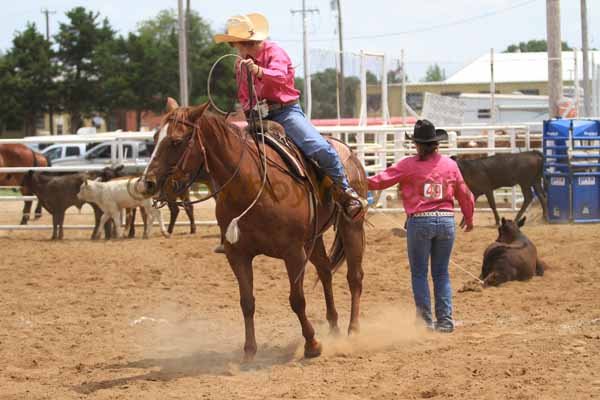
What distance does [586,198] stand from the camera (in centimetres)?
1557

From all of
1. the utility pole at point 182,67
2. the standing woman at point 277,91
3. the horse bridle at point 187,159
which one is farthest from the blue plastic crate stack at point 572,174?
the utility pole at point 182,67

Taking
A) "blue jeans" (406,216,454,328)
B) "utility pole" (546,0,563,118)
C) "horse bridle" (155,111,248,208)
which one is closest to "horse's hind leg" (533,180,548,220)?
"utility pole" (546,0,563,118)

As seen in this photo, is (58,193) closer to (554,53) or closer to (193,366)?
(193,366)

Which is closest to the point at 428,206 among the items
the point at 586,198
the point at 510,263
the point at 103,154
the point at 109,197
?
the point at 510,263

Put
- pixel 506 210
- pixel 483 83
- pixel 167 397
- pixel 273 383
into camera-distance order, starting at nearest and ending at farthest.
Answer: pixel 167 397 < pixel 273 383 < pixel 506 210 < pixel 483 83

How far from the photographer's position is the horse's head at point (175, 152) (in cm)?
571

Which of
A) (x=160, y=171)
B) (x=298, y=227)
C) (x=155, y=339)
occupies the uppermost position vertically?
(x=160, y=171)

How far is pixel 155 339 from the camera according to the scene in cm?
744

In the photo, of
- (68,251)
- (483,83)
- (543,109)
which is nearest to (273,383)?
(68,251)

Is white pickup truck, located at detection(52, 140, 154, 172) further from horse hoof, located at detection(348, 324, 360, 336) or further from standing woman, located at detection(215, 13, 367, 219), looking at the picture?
standing woman, located at detection(215, 13, 367, 219)

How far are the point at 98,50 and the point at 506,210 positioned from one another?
130 ft

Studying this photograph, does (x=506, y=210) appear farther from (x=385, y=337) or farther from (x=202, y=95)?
(x=202, y=95)

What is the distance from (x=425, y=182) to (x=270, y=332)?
6.18ft

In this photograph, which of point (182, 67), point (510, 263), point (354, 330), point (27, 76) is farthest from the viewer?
point (27, 76)
